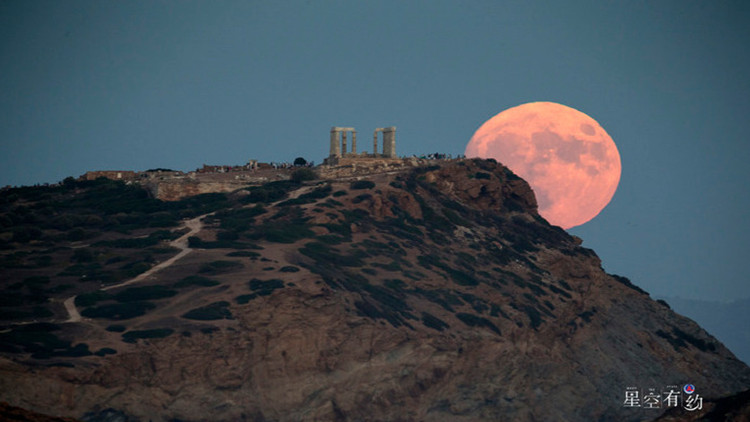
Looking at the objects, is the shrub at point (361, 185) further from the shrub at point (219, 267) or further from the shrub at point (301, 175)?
the shrub at point (219, 267)

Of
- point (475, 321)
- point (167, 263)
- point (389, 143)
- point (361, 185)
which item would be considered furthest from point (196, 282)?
point (389, 143)

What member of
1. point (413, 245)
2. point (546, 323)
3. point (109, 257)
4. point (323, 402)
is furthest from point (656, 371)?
point (109, 257)

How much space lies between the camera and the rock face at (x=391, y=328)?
187 feet

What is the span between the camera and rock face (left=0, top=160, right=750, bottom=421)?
5700cm

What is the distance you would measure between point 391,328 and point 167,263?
19.1 metres

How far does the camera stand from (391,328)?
6638cm

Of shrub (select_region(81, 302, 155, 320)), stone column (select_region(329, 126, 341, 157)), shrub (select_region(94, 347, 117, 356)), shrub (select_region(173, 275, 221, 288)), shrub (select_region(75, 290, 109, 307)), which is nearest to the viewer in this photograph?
shrub (select_region(94, 347, 117, 356))

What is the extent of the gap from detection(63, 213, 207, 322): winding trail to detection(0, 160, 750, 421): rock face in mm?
1403

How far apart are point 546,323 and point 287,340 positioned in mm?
28948

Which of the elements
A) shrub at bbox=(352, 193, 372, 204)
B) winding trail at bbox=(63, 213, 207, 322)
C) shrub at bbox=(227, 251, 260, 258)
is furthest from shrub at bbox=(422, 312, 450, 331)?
winding trail at bbox=(63, 213, 207, 322)

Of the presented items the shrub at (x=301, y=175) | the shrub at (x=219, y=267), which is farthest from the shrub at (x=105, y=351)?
the shrub at (x=301, y=175)

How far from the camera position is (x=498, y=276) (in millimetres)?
86875

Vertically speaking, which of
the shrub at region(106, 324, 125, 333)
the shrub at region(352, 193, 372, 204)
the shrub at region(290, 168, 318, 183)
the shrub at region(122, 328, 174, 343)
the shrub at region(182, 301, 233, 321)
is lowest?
the shrub at region(122, 328, 174, 343)

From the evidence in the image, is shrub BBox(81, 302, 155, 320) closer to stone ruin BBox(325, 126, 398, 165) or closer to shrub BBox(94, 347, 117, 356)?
shrub BBox(94, 347, 117, 356)
